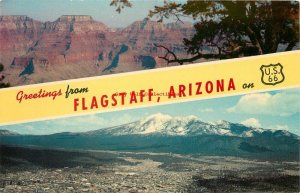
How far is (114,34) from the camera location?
25.4 ft

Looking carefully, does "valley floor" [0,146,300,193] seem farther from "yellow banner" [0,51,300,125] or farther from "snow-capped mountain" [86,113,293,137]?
"yellow banner" [0,51,300,125]

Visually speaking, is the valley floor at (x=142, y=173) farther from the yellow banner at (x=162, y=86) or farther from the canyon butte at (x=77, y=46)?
the canyon butte at (x=77, y=46)

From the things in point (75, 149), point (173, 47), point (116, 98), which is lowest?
point (75, 149)

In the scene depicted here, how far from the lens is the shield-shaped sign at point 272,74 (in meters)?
7.39

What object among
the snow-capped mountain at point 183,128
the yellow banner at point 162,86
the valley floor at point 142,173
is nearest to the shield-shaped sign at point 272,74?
the yellow banner at point 162,86

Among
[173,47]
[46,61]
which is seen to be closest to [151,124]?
[173,47]

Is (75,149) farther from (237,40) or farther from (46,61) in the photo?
(237,40)

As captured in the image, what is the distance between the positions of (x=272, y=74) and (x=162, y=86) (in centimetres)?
102

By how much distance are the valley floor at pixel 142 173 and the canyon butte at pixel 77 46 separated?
31.0 inches

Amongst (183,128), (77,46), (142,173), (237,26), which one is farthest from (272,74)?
(77,46)

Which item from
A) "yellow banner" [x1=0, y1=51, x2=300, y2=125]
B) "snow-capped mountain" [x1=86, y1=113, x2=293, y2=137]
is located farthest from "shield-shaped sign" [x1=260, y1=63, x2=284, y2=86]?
"snow-capped mountain" [x1=86, y1=113, x2=293, y2=137]

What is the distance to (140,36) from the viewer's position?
7.61 meters

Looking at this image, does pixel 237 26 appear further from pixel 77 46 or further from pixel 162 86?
pixel 77 46

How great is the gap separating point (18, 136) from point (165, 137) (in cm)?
143
